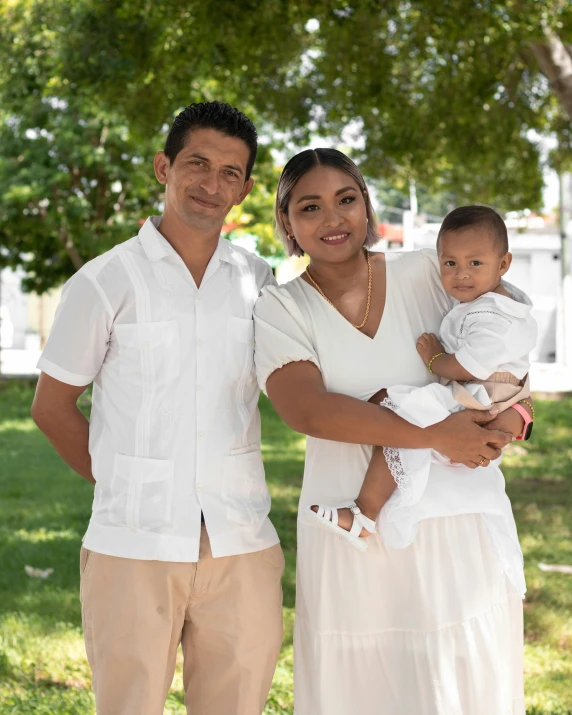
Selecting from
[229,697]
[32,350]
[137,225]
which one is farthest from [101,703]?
[32,350]

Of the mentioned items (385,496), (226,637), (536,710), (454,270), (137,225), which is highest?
(137,225)

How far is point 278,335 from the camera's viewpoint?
2.99m

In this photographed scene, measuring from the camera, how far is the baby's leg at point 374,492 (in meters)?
2.88

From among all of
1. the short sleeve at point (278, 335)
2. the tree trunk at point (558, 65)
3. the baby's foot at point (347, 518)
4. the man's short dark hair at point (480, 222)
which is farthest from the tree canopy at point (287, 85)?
the baby's foot at point (347, 518)

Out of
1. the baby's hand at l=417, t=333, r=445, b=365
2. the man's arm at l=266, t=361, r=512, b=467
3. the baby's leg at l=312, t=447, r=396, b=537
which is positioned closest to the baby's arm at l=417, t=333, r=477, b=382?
the baby's hand at l=417, t=333, r=445, b=365

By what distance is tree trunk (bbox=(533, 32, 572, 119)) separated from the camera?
886 cm

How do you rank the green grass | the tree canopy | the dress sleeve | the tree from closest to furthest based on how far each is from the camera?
the dress sleeve
the green grass
the tree canopy
the tree

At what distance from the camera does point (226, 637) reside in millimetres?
3049

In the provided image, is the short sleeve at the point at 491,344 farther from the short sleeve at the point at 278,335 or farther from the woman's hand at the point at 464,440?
the short sleeve at the point at 278,335

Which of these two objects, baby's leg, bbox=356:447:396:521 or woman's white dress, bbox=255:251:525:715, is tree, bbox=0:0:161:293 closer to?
woman's white dress, bbox=255:251:525:715

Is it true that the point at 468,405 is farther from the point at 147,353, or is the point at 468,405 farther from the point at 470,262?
the point at 147,353

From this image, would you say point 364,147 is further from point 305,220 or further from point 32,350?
point 32,350

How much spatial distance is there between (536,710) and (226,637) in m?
2.24

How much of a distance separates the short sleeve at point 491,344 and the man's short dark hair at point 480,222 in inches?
9.3
